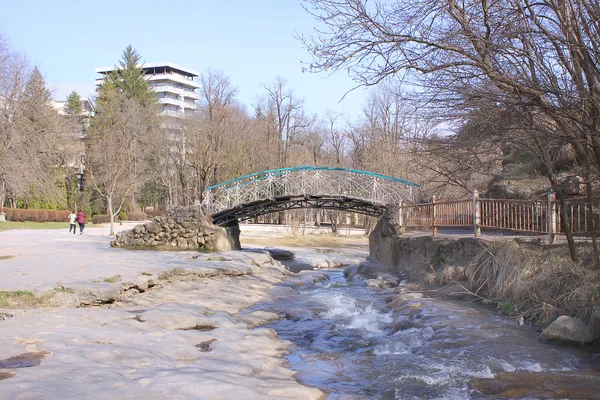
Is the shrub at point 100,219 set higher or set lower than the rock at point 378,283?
higher

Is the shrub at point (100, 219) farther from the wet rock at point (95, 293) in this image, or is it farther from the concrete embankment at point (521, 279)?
the wet rock at point (95, 293)

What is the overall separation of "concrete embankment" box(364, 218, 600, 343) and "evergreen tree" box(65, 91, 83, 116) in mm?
57131

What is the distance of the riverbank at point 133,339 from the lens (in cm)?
538

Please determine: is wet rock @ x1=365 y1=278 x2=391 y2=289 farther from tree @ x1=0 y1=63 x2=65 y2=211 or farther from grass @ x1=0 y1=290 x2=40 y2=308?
tree @ x1=0 y1=63 x2=65 y2=211

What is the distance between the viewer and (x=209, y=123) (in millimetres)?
45438

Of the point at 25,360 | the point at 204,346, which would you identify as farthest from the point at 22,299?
the point at 204,346

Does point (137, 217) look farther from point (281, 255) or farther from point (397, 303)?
point (397, 303)

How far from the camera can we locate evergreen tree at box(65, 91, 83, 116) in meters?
62.0

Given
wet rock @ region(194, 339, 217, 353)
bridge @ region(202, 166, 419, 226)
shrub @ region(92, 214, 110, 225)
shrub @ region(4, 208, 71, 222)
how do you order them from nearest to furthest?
wet rock @ region(194, 339, 217, 353)
bridge @ region(202, 166, 419, 226)
shrub @ region(4, 208, 71, 222)
shrub @ region(92, 214, 110, 225)

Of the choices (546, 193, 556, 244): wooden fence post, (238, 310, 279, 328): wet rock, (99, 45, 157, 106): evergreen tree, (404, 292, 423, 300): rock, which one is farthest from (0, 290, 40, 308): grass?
(99, 45, 157, 106): evergreen tree

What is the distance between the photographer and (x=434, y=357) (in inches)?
300

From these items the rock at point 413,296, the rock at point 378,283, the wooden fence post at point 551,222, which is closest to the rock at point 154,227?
the rock at point 378,283

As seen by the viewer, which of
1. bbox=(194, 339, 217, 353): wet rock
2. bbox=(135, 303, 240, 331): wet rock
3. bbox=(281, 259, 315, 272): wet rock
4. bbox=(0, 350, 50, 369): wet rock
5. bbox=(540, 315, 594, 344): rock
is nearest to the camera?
bbox=(0, 350, 50, 369): wet rock

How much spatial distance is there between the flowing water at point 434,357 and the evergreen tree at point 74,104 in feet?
194
